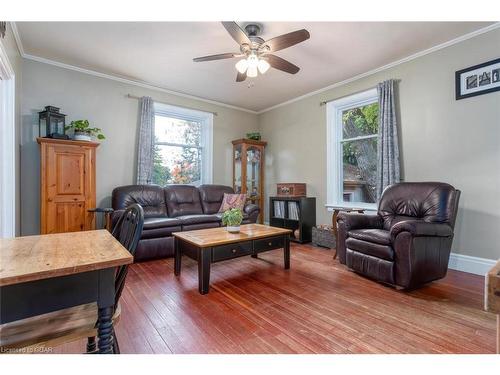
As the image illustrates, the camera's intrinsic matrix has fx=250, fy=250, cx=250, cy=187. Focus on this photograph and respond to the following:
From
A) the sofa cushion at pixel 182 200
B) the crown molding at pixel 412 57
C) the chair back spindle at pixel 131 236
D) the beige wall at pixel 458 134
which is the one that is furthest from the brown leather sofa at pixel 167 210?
the beige wall at pixel 458 134

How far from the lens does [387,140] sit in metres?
3.38

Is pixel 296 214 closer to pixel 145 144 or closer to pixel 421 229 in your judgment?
pixel 421 229

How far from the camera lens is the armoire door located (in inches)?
118

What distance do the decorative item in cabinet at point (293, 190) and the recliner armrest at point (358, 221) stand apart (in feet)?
5.23

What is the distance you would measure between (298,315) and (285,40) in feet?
7.87

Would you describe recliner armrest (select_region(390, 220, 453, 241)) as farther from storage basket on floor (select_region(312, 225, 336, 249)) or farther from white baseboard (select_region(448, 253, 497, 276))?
storage basket on floor (select_region(312, 225, 336, 249))

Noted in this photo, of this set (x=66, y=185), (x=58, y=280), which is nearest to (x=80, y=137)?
(x=66, y=185)

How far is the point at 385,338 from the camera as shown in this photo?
159 cm

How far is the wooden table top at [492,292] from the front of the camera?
608 mm

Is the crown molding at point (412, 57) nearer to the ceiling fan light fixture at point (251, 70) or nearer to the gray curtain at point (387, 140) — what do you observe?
the gray curtain at point (387, 140)

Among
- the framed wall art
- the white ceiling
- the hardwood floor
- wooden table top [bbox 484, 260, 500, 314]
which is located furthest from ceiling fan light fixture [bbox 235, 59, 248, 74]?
wooden table top [bbox 484, 260, 500, 314]
